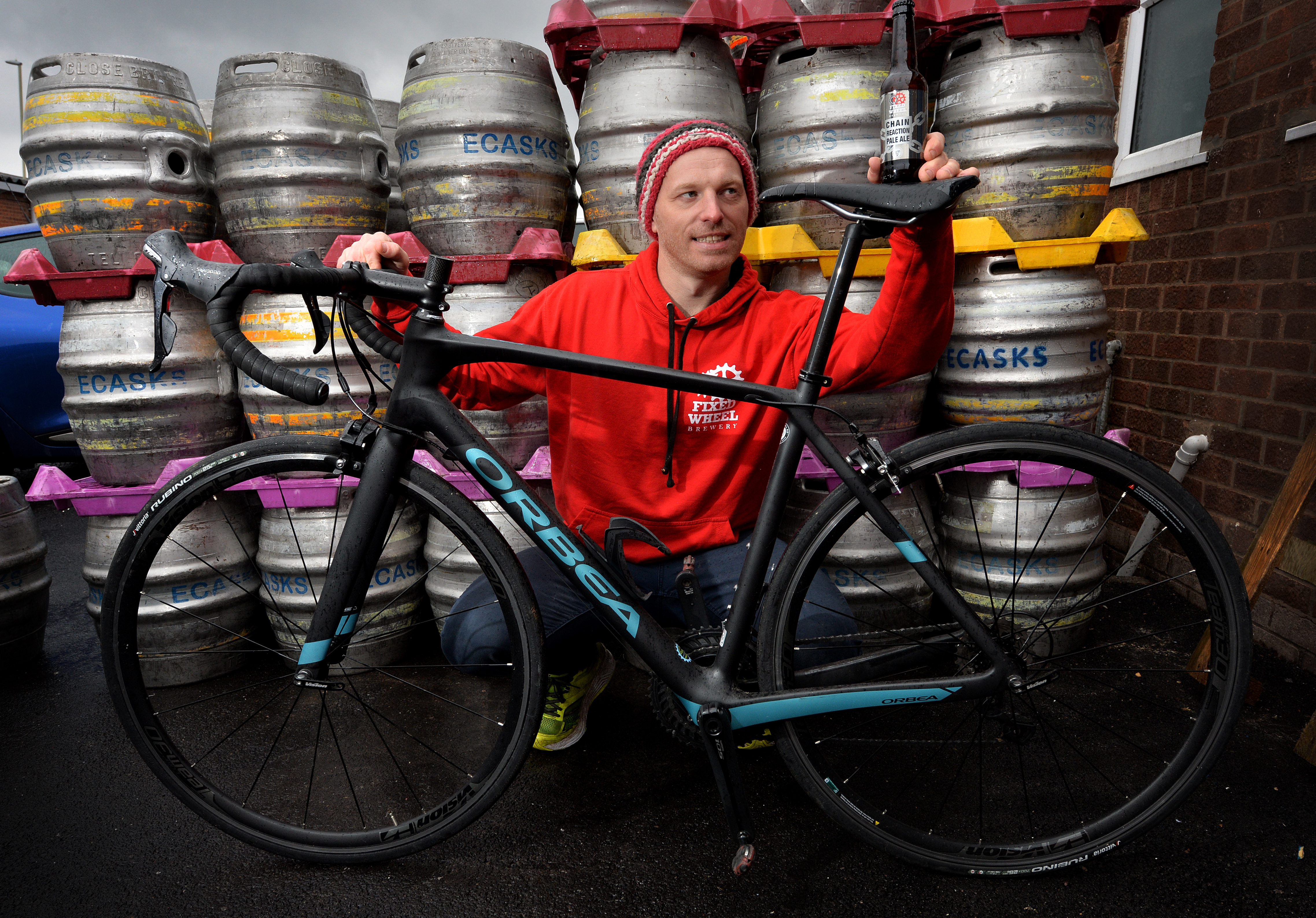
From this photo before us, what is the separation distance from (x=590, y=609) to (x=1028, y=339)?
1563 millimetres

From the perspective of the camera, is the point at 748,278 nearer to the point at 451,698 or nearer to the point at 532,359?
the point at 532,359

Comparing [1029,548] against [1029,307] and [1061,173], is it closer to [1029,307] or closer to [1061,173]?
[1029,307]

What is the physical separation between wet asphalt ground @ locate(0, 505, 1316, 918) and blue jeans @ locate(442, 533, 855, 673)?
42cm

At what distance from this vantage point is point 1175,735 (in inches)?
80.7

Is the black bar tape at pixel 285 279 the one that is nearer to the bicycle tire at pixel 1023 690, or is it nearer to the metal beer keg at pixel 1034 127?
the bicycle tire at pixel 1023 690

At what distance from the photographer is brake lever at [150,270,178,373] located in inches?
51.8

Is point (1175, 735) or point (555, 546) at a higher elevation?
point (555, 546)

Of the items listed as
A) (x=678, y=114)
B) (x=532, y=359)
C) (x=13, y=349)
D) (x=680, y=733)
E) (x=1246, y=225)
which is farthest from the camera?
(x=13, y=349)

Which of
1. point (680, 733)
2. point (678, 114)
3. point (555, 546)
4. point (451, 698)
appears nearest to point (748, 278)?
point (678, 114)

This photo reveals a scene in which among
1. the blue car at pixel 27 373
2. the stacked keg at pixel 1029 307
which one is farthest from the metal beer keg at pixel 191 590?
the blue car at pixel 27 373

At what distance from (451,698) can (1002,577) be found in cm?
187

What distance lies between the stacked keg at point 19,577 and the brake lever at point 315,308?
1936 millimetres

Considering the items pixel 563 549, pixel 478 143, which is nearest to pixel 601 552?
pixel 563 549

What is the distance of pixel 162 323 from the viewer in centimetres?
133
